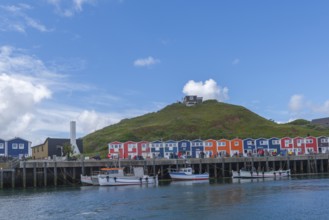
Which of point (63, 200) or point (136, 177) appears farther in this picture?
point (136, 177)

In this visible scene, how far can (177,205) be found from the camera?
4803 cm

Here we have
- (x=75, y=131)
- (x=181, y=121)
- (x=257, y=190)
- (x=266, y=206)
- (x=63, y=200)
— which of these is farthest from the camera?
(x=181, y=121)

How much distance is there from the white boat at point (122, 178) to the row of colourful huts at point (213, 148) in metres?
28.5

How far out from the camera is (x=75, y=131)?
11212 centimetres

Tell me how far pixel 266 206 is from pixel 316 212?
5.58m

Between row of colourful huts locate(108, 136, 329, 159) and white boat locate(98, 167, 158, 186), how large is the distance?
28.5 m

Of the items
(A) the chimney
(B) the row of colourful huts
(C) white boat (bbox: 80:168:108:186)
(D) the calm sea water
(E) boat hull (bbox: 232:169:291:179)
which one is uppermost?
(A) the chimney

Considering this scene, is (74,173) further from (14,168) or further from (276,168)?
(276,168)

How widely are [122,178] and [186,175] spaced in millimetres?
14504

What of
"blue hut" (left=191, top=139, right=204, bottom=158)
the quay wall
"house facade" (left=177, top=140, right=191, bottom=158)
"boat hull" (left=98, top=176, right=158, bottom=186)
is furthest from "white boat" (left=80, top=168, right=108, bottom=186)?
"blue hut" (left=191, top=139, right=204, bottom=158)

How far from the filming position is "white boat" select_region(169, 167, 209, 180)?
8719 centimetres

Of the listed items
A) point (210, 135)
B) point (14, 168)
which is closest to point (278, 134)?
point (210, 135)

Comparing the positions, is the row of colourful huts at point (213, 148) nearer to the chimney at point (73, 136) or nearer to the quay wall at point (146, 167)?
the chimney at point (73, 136)

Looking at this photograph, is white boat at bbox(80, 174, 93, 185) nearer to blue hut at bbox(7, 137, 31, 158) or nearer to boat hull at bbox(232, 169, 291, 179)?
blue hut at bbox(7, 137, 31, 158)
